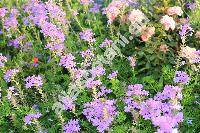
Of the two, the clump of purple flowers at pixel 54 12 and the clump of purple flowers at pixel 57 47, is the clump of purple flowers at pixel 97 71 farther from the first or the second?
the clump of purple flowers at pixel 54 12

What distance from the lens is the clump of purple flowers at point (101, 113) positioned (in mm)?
3607

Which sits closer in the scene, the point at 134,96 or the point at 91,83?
the point at 134,96

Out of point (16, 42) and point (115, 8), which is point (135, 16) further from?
point (16, 42)

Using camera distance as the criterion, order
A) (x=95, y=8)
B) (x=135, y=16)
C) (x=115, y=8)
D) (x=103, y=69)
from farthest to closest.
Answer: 1. (x=95, y=8)
2. (x=115, y=8)
3. (x=135, y=16)
4. (x=103, y=69)

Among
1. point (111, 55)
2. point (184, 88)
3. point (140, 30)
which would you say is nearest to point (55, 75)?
point (111, 55)

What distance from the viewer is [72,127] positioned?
381cm

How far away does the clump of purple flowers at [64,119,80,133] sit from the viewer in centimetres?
379

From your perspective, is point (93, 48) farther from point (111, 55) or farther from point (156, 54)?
point (156, 54)

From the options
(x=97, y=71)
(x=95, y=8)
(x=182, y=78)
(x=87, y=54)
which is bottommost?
(x=182, y=78)

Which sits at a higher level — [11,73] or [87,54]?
[87,54]

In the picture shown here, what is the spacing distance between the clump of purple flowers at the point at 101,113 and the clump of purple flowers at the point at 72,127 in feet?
0.39

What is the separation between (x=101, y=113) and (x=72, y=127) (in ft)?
0.96

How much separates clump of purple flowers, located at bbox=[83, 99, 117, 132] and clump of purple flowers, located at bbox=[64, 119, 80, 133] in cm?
12

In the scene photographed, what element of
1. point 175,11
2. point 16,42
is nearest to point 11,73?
point 16,42
